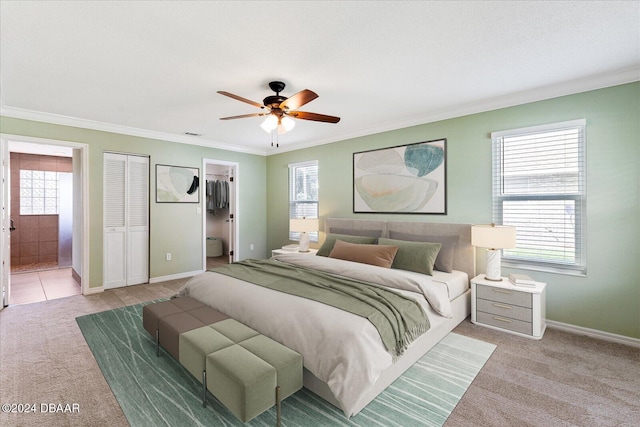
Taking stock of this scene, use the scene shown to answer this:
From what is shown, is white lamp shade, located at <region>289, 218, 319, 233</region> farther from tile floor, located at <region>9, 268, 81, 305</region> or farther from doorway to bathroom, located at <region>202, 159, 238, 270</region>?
tile floor, located at <region>9, 268, 81, 305</region>

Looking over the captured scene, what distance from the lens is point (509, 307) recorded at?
3.04m

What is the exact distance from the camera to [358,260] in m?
3.64

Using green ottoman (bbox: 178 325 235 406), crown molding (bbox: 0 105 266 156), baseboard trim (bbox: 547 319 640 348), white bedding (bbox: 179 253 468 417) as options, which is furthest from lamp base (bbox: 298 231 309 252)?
baseboard trim (bbox: 547 319 640 348)

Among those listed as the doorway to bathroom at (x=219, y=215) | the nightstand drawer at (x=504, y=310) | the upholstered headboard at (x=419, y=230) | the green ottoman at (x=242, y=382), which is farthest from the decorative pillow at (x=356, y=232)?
the green ottoman at (x=242, y=382)

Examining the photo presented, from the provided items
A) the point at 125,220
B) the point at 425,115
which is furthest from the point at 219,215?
the point at 425,115

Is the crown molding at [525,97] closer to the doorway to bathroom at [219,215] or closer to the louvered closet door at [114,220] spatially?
the doorway to bathroom at [219,215]

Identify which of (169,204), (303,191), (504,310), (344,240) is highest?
(303,191)

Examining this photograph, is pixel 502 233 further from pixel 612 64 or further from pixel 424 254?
pixel 612 64

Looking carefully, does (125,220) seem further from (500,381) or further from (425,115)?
(500,381)

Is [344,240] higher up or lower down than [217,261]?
higher up

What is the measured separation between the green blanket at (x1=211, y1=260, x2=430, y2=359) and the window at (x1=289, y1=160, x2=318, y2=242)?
8.24ft

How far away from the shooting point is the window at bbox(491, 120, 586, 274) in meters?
3.02

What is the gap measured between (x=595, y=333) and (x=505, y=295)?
881 millimetres

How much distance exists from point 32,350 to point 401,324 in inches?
129
